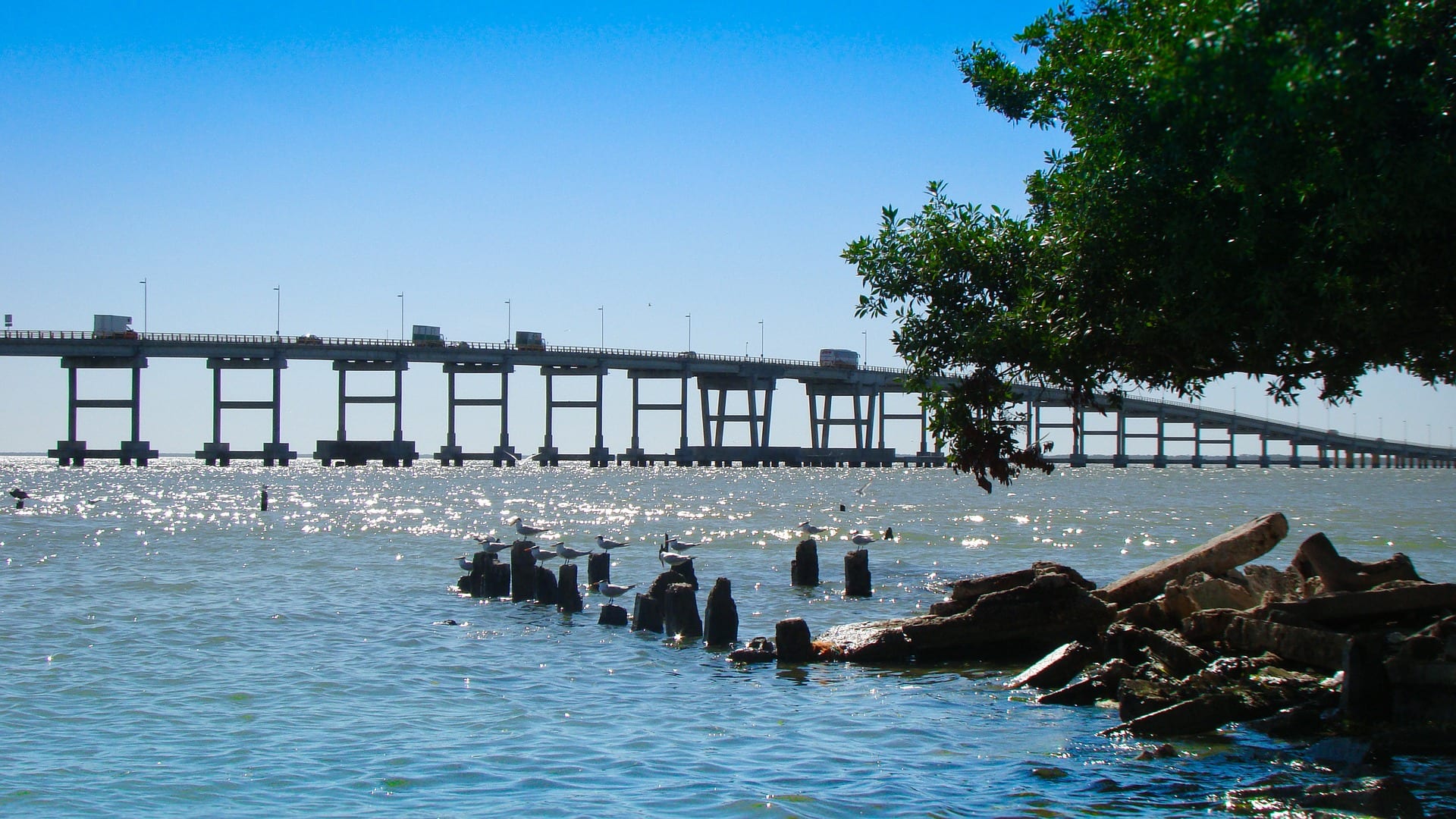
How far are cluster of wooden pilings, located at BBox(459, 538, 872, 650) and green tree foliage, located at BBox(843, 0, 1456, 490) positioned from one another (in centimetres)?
482

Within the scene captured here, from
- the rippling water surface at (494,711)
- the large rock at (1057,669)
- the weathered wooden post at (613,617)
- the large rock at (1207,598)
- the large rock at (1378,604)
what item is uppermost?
the large rock at (1378,604)

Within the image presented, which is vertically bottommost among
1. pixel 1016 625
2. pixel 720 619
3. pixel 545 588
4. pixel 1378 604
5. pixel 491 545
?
pixel 545 588

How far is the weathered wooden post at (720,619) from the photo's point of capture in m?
16.7

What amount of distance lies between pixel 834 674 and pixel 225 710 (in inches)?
263

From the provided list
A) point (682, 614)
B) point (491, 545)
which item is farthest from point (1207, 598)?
point (491, 545)

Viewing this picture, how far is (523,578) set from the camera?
71.4 ft

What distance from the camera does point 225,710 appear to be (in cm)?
1270

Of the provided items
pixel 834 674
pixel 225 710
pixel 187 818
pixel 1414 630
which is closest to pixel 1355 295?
pixel 1414 630

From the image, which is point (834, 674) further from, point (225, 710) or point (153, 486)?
point (153, 486)

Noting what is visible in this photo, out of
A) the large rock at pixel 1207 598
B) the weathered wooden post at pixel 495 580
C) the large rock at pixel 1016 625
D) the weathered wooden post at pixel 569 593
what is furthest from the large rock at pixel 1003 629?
the weathered wooden post at pixel 495 580

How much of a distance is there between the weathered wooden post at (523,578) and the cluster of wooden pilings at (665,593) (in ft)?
0.04

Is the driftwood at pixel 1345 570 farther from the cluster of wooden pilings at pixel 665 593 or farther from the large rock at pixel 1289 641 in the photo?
the cluster of wooden pilings at pixel 665 593

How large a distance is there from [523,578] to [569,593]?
72.6 inches

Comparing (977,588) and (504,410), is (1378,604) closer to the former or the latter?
(977,588)
